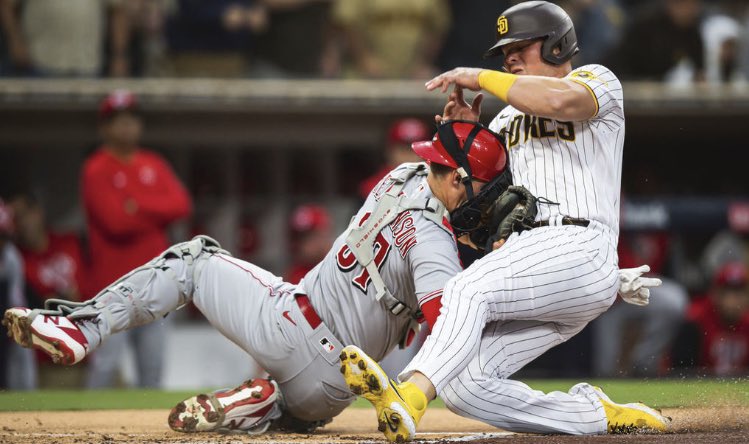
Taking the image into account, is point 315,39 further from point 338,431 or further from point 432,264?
point 432,264

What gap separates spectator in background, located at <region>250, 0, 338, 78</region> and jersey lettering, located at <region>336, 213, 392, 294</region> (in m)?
4.59

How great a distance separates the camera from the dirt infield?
11.8ft

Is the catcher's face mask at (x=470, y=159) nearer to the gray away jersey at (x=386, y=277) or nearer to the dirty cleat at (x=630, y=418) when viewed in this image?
the gray away jersey at (x=386, y=277)

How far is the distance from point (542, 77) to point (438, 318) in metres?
0.84

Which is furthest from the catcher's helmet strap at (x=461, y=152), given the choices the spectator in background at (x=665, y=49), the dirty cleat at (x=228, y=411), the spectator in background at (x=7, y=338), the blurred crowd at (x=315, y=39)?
the spectator in background at (x=665, y=49)

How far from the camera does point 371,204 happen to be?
385cm

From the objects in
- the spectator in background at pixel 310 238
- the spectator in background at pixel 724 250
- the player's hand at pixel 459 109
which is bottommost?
the spectator in background at pixel 724 250

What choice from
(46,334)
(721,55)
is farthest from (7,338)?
(721,55)

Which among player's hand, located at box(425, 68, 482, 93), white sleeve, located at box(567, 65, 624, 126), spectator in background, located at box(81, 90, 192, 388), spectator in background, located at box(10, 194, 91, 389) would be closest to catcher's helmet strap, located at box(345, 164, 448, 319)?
player's hand, located at box(425, 68, 482, 93)

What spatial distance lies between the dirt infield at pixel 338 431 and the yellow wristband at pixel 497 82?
1.08m

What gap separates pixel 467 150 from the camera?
142 inches

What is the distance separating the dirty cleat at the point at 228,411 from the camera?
13.0 feet

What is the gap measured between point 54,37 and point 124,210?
161 centimetres

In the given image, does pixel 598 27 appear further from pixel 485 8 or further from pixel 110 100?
pixel 110 100
